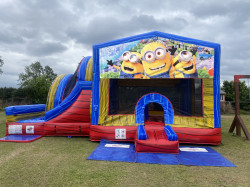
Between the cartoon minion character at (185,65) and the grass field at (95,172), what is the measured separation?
2.14 meters

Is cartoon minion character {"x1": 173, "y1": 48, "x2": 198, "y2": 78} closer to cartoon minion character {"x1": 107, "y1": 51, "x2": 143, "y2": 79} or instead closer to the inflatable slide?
cartoon minion character {"x1": 107, "y1": 51, "x2": 143, "y2": 79}

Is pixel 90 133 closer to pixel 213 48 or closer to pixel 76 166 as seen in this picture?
pixel 76 166

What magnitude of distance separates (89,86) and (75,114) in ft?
3.44

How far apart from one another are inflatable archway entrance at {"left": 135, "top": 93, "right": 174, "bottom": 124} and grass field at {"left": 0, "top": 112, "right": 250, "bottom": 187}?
1.53 meters

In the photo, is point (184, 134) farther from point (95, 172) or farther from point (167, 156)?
point (95, 172)

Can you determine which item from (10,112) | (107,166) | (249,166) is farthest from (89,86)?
(249,166)

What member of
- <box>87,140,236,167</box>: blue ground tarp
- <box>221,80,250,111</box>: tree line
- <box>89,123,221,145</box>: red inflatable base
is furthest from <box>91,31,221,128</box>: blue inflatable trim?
<box>221,80,250,111</box>: tree line

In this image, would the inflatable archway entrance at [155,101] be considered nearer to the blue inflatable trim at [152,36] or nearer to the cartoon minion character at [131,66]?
the cartoon minion character at [131,66]

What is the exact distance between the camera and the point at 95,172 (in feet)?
9.52

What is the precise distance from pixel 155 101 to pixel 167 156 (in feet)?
5.50

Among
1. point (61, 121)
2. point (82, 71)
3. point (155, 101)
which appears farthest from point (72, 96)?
point (155, 101)

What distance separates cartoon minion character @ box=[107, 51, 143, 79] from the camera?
4.78m

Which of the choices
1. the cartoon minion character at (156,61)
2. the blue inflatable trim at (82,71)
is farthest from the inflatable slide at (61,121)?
the cartoon minion character at (156,61)

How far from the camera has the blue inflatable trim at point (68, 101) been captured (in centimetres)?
549
